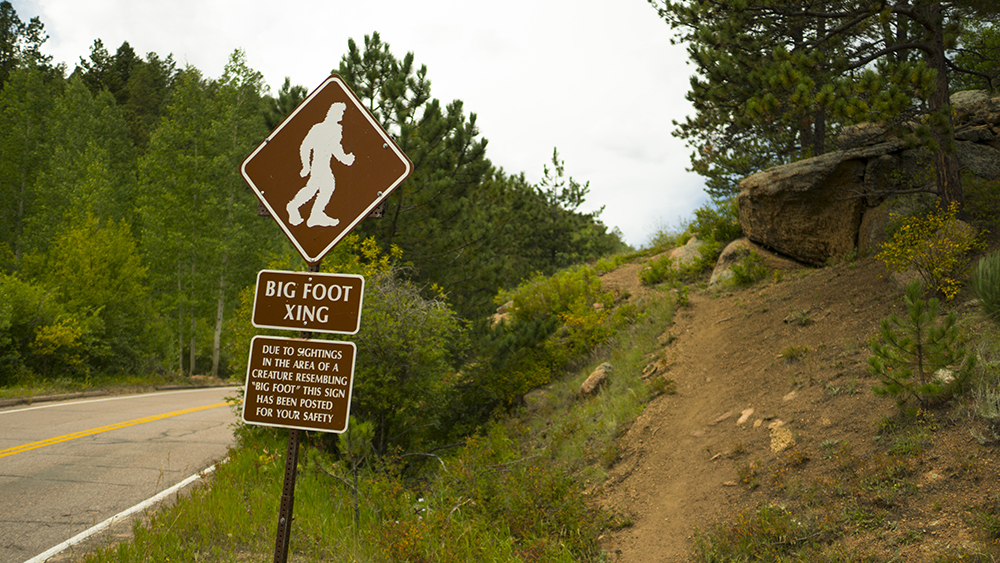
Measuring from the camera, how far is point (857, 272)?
34.1 feet

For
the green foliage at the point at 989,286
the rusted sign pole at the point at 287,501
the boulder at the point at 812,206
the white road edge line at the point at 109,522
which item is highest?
the boulder at the point at 812,206

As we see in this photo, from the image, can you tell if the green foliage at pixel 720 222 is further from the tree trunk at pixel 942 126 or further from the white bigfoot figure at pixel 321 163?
the white bigfoot figure at pixel 321 163

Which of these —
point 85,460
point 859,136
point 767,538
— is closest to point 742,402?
point 767,538

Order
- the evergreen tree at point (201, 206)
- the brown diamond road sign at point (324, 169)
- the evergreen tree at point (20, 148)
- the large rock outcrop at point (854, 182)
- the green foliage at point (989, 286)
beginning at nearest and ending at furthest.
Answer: the brown diamond road sign at point (324, 169) → the green foliage at point (989, 286) → the large rock outcrop at point (854, 182) → the evergreen tree at point (201, 206) → the evergreen tree at point (20, 148)

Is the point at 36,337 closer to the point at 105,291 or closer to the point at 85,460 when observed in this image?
the point at 105,291

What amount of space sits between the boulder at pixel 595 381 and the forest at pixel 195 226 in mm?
2733

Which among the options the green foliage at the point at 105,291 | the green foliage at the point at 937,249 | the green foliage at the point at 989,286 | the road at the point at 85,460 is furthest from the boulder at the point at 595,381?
the green foliage at the point at 105,291

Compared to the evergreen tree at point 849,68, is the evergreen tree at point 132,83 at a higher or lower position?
higher

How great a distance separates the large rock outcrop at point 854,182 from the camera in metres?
→ 11.0

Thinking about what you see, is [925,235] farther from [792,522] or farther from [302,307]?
[302,307]

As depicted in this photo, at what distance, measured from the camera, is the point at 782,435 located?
661 centimetres

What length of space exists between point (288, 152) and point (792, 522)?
5.11m

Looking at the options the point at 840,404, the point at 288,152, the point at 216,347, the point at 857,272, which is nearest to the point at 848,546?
the point at 840,404

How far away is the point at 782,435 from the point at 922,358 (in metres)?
1.66
